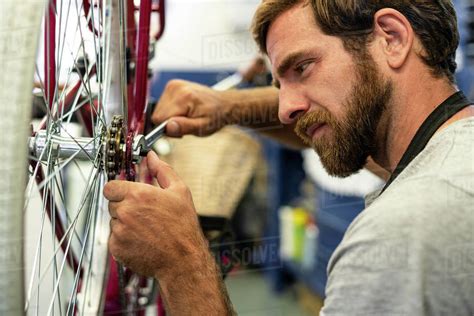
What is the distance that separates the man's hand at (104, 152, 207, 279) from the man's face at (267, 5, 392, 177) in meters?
0.23

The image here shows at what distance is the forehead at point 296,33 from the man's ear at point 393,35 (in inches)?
2.8

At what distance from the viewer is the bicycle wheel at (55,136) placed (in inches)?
24.2

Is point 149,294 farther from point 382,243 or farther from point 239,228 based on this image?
point 239,228

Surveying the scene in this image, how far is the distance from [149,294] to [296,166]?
1.73m

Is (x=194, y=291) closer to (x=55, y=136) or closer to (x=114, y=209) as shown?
(x=114, y=209)

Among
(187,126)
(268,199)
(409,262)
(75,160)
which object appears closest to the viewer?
(409,262)

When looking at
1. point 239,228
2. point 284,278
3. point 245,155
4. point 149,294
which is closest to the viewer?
point 149,294

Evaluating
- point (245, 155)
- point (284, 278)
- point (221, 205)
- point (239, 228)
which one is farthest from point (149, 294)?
point (284, 278)

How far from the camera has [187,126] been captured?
128cm

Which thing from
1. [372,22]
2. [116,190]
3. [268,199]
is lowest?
[268,199]

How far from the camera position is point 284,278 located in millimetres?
3164

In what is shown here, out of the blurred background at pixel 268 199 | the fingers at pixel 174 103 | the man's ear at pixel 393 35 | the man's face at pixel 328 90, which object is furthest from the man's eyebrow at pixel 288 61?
the blurred background at pixel 268 199

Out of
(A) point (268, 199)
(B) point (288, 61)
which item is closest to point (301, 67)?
(B) point (288, 61)

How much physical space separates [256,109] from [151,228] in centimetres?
62
